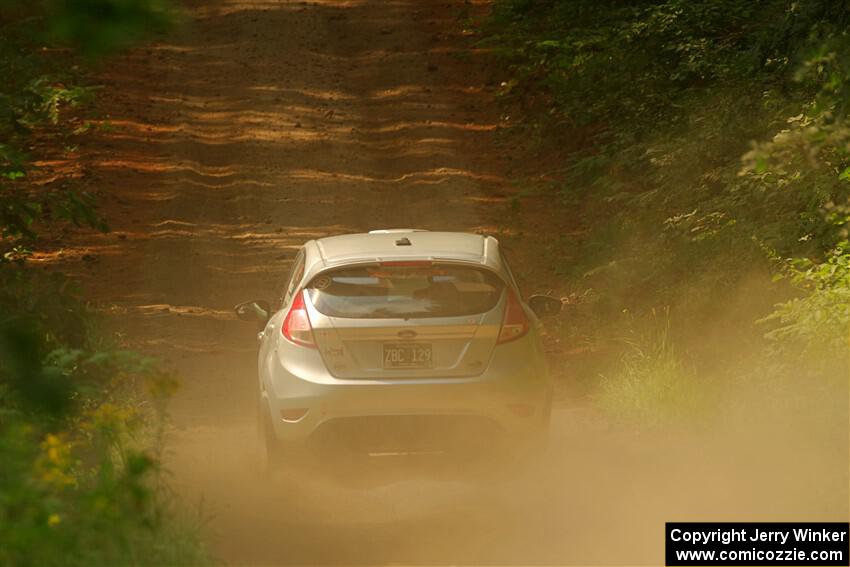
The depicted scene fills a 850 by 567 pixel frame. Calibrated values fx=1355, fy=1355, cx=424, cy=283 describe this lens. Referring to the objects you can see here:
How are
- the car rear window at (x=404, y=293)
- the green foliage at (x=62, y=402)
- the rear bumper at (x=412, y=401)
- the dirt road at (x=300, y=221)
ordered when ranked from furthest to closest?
the car rear window at (x=404, y=293) → the rear bumper at (x=412, y=401) → the dirt road at (x=300, y=221) → the green foliage at (x=62, y=402)

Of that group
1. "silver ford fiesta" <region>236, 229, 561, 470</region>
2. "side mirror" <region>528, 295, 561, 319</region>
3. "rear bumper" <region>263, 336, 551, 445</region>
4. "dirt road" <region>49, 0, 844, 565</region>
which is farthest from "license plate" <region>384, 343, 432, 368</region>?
"side mirror" <region>528, 295, 561, 319</region>

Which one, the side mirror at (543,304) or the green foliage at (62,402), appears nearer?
the green foliage at (62,402)

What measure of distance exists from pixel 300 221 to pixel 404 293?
39.2 feet

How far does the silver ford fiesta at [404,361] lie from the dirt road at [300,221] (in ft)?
1.44

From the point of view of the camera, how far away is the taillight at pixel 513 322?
9.36 metres

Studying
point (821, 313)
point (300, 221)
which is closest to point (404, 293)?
point (821, 313)

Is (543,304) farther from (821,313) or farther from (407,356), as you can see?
(821,313)

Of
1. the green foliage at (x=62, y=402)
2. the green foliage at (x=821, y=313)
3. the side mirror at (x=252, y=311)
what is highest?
the green foliage at (x=821, y=313)

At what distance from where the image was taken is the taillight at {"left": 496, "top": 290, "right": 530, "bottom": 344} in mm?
9359

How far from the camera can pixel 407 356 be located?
9.20m

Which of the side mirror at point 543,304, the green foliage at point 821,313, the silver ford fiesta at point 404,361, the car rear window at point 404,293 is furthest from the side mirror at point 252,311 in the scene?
the green foliage at point 821,313

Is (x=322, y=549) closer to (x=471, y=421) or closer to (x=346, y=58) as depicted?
(x=471, y=421)

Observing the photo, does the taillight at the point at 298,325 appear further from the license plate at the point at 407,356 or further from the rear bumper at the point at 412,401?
the license plate at the point at 407,356

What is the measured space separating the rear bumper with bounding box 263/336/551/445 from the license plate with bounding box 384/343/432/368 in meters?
0.12
